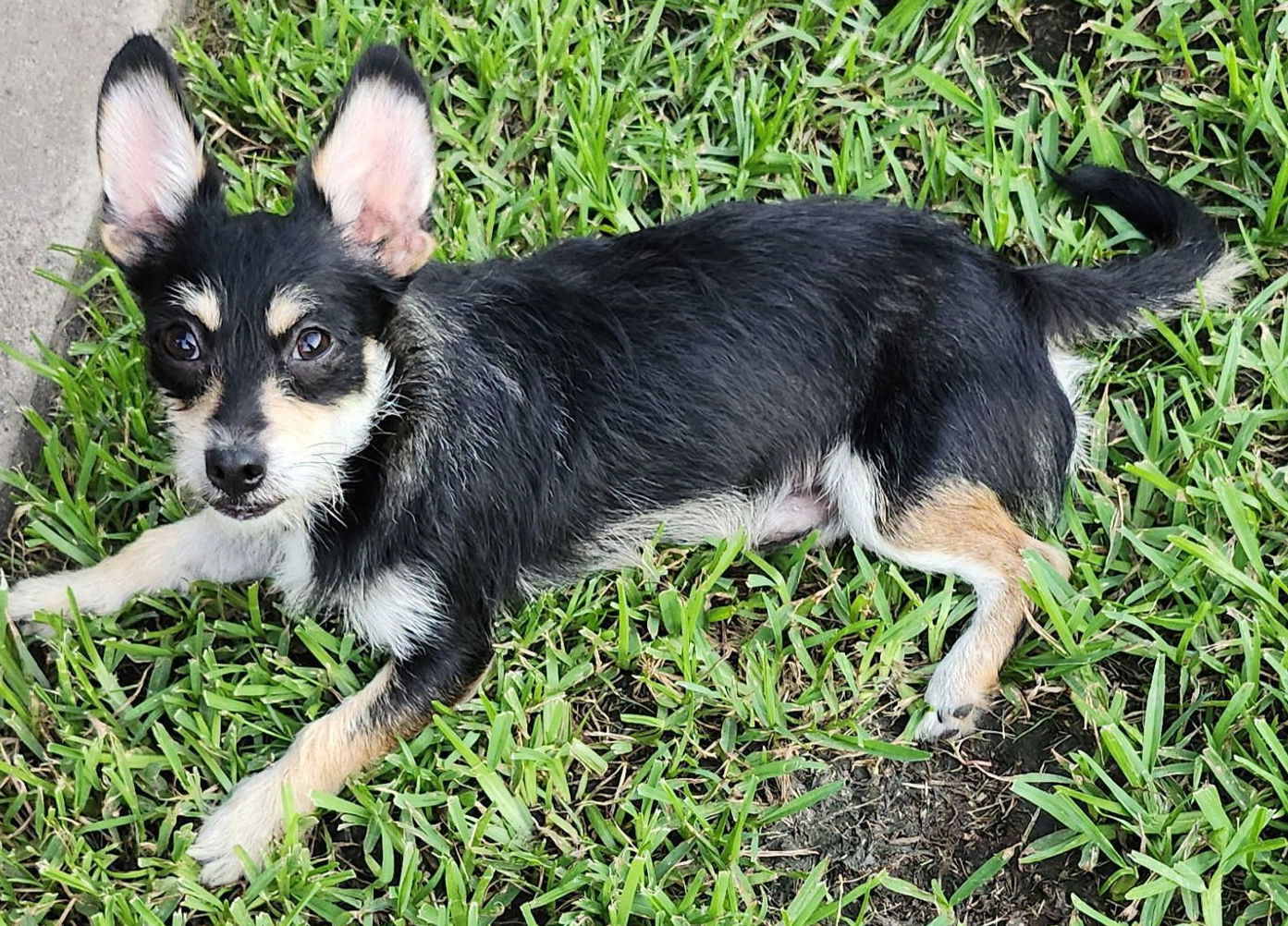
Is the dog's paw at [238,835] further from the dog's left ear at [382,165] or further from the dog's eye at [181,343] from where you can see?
the dog's left ear at [382,165]

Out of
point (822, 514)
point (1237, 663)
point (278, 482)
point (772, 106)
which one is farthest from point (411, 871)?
point (772, 106)

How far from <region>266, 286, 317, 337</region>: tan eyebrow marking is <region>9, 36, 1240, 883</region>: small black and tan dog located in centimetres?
1

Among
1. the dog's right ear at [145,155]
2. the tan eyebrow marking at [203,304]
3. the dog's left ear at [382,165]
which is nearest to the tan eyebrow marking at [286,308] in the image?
the tan eyebrow marking at [203,304]

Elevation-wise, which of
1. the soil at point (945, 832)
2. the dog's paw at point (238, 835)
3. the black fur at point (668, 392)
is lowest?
the soil at point (945, 832)

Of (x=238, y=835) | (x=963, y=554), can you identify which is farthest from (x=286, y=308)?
(x=963, y=554)

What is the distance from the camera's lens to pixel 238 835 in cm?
309

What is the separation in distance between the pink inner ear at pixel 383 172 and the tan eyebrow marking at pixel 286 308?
248 millimetres

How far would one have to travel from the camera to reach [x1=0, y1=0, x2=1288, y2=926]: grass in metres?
3.11

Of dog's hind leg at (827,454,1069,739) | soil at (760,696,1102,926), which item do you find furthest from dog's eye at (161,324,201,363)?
soil at (760,696,1102,926)

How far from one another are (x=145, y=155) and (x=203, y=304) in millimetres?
458

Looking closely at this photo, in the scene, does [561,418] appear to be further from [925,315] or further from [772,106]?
[772,106]

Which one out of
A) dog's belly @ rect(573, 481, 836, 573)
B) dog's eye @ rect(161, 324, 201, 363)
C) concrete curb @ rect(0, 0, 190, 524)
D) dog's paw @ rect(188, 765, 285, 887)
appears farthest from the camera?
concrete curb @ rect(0, 0, 190, 524)

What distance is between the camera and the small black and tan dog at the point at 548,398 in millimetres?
2912

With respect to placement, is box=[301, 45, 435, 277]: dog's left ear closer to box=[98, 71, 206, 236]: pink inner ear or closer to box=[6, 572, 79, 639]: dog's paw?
box=[98, 71, 206, 236]: pink inner ear
